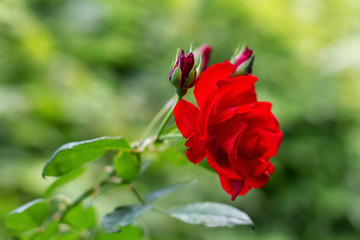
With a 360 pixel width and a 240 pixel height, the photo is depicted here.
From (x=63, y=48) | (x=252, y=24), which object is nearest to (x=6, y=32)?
(x=63, y=48)

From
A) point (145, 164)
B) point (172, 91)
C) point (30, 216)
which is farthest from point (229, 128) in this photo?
point (172, 91)

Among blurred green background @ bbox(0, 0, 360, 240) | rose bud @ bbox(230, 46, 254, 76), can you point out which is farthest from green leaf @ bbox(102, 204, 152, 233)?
blurred green background @ bbox(0, 0, 360, 240)

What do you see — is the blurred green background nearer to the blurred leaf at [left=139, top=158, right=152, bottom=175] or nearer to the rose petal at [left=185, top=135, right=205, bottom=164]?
the blurred leaf at [left=139, top=158, right=152, bottom=175]

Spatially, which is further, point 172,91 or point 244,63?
point 172,91

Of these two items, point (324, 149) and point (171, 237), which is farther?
point (324, 149)

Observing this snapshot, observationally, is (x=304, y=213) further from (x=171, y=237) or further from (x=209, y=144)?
(x=209, y=144)

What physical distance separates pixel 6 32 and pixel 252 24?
109 centimetres

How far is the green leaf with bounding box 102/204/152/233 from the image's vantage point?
406mm

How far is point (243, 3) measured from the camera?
199cm

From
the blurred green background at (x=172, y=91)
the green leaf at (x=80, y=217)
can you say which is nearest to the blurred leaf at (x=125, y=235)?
the green leaf at (x=80, y=217)

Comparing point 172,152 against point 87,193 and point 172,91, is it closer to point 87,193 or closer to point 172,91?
point 87,193

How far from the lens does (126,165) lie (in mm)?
442

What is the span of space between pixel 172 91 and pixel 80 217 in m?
A: 1.19

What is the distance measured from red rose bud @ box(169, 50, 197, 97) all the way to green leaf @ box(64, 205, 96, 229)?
193 millimetres
